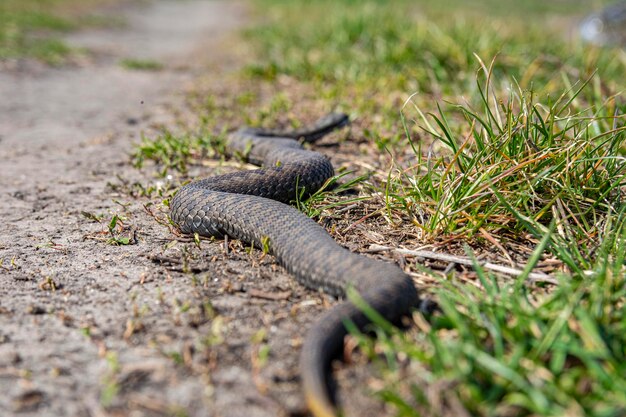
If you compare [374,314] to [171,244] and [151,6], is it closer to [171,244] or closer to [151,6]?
[171,244]

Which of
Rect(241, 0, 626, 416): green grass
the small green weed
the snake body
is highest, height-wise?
Rect(241, 0, 626, 416): green grass

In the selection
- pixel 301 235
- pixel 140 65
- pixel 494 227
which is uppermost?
pixel 494 227

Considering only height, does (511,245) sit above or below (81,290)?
above

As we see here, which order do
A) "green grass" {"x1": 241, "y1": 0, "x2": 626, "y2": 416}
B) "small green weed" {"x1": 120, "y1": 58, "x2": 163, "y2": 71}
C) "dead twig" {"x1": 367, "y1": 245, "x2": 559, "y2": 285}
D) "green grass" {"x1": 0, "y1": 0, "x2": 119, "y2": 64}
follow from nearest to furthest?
"green grass" {"x1": 241, "y1": 0, "x2": 626, "y2": 416}, "dead twig" {"x1": 367, "y1": 245, "x2": 559, "y2": 285}, "small green weed" {"x1": 120, "y1": 58, "x2": 163, "y2": 71}, "green grass" {"x1": 0, "y1": 0, "x2": 119, "y2": 64}

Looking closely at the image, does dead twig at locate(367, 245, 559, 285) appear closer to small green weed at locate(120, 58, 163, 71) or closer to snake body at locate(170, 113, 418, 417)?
snake body at locate(170, 113, 418, 417)

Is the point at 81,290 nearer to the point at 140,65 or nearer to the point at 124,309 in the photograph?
the point at 124,309

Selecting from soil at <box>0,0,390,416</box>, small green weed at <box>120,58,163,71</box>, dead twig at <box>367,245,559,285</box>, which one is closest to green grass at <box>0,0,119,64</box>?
small green weed at <box>120,58,163,71</box>

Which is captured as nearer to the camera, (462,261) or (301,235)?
(462,261)

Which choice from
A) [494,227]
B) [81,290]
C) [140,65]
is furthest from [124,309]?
[140,65]
